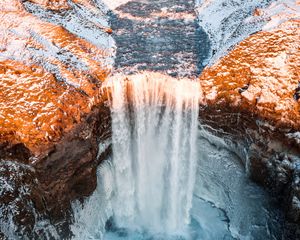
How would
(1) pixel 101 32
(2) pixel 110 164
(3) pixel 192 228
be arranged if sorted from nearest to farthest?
(2) pixel 110 164
(3) pixel 192 228
(1) pixel 101 32

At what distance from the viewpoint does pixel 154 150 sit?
12.3 meters

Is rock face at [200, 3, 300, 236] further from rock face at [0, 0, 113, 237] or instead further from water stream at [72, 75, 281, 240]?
rock face at [0, 0, 113, 237]

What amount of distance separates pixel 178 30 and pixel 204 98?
596 centimetres

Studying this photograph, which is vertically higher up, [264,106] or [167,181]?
[264,106]

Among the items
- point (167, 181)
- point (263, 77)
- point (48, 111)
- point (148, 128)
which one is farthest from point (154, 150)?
point (263, 77)

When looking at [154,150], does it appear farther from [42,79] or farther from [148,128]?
[42,79]

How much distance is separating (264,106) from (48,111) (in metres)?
6.82

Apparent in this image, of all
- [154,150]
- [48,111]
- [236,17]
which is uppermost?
[236,17]

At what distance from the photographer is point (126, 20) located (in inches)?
655

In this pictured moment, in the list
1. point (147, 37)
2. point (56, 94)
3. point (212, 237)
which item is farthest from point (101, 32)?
point (212, 237)

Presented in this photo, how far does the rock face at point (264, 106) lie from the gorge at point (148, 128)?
3 cm

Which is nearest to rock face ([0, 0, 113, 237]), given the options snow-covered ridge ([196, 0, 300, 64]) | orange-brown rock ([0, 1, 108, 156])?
orange-brown rock ([0, 1, 108, 156])

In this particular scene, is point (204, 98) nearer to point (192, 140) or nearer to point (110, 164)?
point (192, 140)

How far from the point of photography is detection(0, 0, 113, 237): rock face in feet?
30.4
